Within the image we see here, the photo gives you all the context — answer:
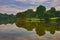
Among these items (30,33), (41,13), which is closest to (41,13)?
(41,13)

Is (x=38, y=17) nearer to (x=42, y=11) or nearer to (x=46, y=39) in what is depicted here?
(x=42, y=11)

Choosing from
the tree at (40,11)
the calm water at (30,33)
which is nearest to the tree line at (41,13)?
the tree at (40,11)

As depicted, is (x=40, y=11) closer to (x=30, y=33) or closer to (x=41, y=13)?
(x=41, y=13)

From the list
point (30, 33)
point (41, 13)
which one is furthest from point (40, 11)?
point (30, 33)

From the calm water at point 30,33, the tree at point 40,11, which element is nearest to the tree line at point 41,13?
the tree at point 40,11

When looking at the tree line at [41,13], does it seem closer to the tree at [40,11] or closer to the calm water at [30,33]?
the tree at [40,11]

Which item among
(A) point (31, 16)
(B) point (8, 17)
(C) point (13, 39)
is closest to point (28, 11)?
(A) point (31, 16)

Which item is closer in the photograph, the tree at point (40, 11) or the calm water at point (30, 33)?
the calm water at point (30, 33)

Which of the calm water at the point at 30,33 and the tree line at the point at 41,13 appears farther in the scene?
the tree line at the point at 41,13

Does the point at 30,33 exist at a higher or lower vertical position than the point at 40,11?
lower

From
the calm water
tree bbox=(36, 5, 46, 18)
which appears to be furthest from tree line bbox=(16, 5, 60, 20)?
the calm water

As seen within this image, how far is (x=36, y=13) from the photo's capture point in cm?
5038

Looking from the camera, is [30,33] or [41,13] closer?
[30,33]

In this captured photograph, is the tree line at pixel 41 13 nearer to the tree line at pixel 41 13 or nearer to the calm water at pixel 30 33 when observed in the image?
the tree line at pixel 41 13
